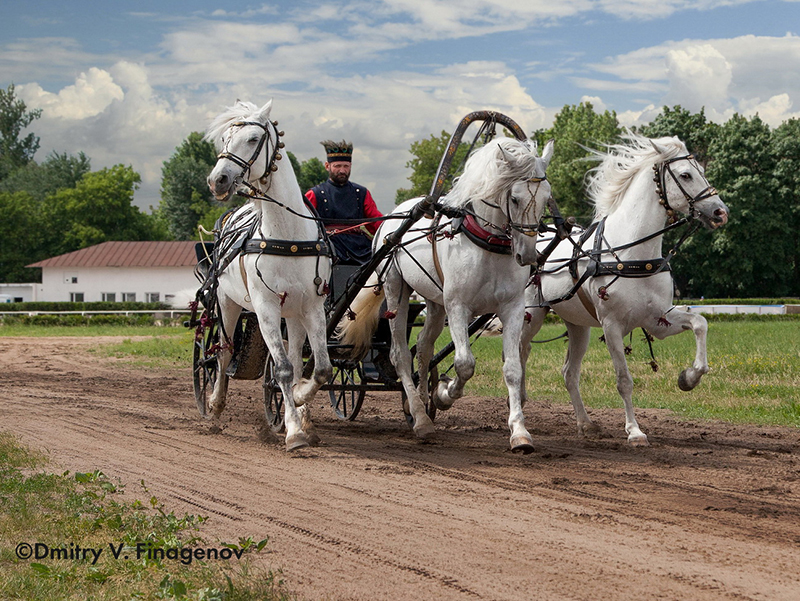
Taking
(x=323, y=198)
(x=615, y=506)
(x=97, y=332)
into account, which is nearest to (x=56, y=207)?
(x=97, y=332)

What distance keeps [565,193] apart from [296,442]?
43286 mm

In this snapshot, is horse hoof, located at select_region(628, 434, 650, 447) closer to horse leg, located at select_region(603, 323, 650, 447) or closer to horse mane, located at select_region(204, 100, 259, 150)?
horse leg, located at select_region(603, 323, 650, 447)

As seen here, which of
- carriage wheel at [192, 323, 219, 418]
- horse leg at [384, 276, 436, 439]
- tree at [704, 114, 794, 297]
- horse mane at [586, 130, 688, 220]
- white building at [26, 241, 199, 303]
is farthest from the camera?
white building at [26, 241, 199, 303]

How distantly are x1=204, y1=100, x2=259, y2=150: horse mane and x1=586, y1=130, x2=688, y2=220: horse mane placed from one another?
10.3 ft

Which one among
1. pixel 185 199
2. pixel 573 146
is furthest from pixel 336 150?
pixel 185 199

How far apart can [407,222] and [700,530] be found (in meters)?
3.88

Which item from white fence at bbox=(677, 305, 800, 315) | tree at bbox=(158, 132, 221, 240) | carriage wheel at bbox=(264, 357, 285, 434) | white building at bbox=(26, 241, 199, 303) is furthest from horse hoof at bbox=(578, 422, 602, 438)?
tree at bbox=(158, 132, 221, 240)

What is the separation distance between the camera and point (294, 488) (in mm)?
5973

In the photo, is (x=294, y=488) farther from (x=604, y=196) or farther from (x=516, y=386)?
(x=604, y=196)

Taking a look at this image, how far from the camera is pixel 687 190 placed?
24.7 feet

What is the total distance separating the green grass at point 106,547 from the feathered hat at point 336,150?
4.29m

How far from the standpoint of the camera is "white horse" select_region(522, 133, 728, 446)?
7.54 meters

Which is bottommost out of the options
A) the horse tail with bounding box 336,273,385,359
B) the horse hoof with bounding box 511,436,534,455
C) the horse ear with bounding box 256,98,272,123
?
the horse hoof with bounding box 511,436,534,455

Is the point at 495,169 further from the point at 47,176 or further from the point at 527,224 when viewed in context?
the point at 47,176
